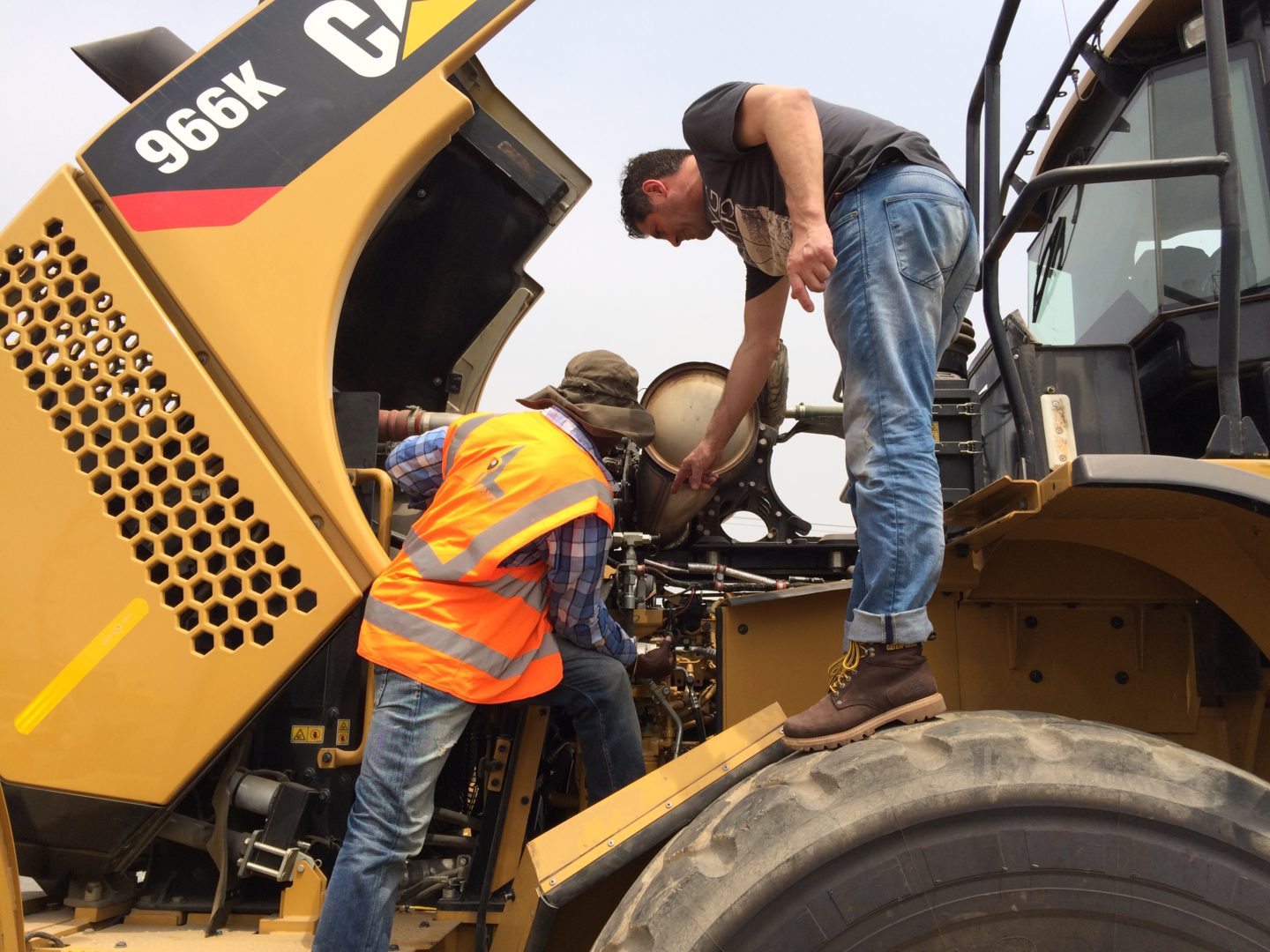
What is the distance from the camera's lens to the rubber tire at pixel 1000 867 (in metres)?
1.68

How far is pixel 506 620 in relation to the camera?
2463mm

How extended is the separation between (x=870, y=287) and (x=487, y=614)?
1.23m

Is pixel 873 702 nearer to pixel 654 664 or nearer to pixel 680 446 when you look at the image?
pixel 654 664

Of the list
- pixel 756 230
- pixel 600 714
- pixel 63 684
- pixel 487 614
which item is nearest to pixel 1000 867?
pixel 600 714

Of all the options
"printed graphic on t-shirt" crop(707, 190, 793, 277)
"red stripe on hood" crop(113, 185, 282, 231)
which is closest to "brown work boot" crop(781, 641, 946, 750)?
"printed graphic on t-shirt" crop(707, 190, 793, 277)

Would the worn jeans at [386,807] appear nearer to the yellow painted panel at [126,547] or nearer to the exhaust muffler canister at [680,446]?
the yellow painted panel at [126,547]

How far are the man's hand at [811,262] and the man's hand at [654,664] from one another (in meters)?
1.44

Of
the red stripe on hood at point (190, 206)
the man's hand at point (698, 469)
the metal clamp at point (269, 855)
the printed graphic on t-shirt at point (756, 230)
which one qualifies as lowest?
the metal clamp at point (269, 855)

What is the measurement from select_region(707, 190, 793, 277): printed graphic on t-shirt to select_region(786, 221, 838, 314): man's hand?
409 millimetres

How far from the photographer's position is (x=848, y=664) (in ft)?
6.67

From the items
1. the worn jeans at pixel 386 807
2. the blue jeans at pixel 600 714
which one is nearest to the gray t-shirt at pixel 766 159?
the blue jeans at pixel 600 714

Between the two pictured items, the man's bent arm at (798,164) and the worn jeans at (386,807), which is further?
the worn jeans at (386,807)

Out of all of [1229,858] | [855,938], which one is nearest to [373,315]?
[855,938]

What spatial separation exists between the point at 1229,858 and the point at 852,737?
67 centimetres
